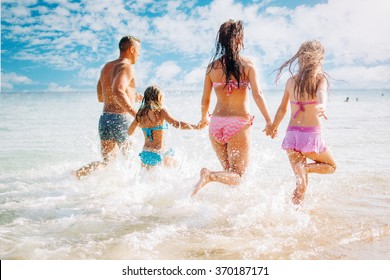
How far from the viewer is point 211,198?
16.7 ft

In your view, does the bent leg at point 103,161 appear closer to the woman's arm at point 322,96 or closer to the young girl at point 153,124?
the young girl at point 153,124

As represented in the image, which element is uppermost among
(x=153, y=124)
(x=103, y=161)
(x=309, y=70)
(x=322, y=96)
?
(x=309, y=70)

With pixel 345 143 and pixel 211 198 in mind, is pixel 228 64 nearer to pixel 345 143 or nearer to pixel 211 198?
pixel 211 198

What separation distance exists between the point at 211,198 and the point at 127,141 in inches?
60.5

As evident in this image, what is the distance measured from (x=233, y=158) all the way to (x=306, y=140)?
2.76 feet

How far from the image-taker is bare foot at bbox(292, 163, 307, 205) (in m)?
4.27

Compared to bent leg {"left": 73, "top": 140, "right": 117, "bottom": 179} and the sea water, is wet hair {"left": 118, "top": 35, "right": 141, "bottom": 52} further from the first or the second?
the sea water

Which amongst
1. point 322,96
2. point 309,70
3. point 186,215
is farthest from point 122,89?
point 322,96

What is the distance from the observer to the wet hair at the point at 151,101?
5168 mm

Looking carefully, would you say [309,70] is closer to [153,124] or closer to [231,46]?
[231,46]

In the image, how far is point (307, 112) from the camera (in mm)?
4277
